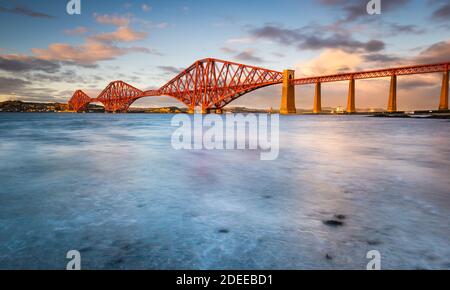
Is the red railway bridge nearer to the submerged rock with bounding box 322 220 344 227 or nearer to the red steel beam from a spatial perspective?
the red steel beam

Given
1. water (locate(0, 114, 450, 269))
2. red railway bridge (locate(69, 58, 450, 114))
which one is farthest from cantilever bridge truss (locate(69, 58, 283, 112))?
water (locate(0, 114, 450, 269))

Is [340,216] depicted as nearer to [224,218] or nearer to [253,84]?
[224,218]

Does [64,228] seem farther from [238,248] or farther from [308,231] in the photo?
[308,231]

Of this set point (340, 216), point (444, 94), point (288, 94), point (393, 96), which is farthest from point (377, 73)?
point (340, 216)

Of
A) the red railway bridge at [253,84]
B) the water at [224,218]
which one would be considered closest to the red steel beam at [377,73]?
the red railway bridge at [253,84]

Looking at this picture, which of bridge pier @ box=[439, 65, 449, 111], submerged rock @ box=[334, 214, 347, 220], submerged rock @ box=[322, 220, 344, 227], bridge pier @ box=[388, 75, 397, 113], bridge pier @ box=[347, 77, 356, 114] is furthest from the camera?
bridge pier @ box=[347, 77, 356, 114]

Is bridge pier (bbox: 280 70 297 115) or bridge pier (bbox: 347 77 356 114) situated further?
bridge pier (bbox: 280 70 297 115)

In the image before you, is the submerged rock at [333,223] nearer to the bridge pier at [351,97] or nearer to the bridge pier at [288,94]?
the bridge pier at [288,94]
